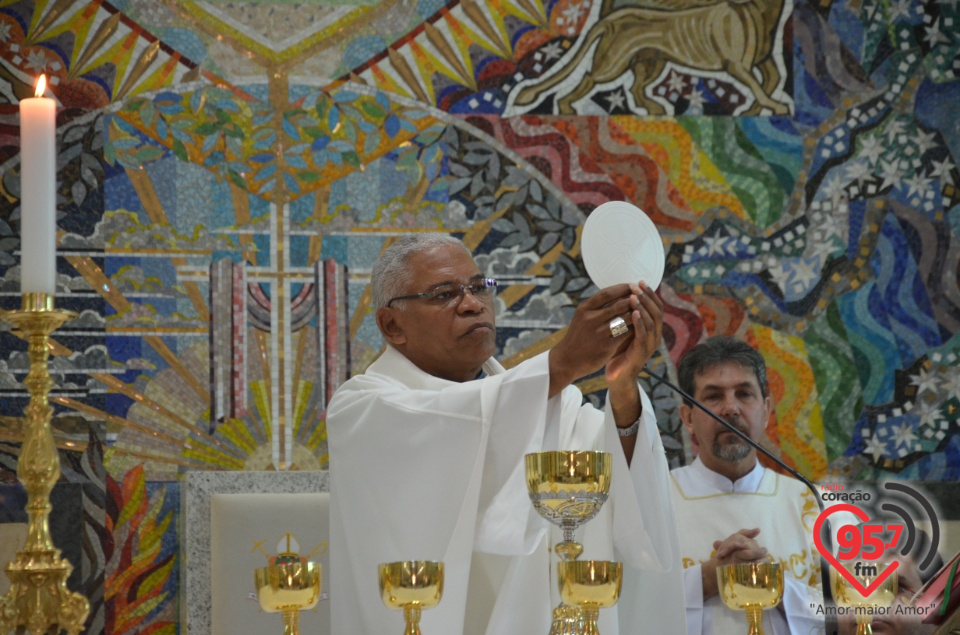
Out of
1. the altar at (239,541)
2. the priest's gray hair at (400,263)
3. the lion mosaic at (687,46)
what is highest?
the lion mosaic at (687,46)

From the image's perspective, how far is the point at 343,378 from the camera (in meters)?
4.90

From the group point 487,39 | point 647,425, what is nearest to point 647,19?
point 487,39

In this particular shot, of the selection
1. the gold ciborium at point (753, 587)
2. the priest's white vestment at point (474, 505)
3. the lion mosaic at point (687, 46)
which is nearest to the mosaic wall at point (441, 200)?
the lion mosaic at point (687, 46)

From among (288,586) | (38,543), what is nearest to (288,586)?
(288,586)

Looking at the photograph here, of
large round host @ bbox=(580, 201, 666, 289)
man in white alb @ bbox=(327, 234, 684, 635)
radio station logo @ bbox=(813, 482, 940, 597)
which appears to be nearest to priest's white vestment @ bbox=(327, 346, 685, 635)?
man in white alb @ bbox=(327, 234, 684, 635)

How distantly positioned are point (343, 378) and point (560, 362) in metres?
2.34

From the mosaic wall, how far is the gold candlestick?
265 cm

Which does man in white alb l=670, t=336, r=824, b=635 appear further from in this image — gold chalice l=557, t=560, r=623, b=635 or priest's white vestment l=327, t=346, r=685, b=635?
gold chalice l=557, t=560, r=623, b=635

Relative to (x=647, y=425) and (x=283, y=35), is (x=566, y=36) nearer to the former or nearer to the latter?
(x=283, y=35)

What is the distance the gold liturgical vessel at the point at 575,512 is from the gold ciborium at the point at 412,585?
0.64 feet

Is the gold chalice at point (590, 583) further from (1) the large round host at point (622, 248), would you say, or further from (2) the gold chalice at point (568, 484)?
(1) the large round host at point (622, 248)

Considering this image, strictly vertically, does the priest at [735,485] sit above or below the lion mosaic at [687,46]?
below

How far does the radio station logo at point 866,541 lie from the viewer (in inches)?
86.8

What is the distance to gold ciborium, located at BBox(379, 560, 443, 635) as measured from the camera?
2021 millimetres
